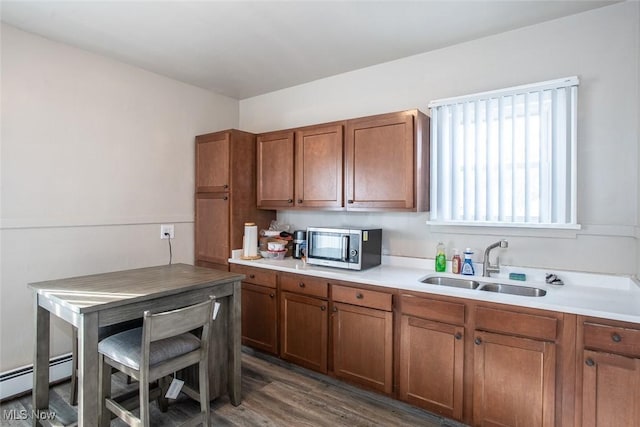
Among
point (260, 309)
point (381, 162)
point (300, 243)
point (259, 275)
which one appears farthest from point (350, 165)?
point (260, 309)

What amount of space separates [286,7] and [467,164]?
165 centimetres

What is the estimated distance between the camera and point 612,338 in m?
1.67

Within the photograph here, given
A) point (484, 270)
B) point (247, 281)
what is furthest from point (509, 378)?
point (247, 281)

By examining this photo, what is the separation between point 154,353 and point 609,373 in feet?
7.52

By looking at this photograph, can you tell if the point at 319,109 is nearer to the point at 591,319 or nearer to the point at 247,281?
the point at 247,281

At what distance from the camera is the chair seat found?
69.6 inches

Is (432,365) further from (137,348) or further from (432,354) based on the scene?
(137,348)

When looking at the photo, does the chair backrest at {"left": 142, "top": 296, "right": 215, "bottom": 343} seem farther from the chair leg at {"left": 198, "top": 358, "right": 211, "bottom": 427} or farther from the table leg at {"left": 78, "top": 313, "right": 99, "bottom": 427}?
the table leg at {"left": 78, "top": 313, "right": 99, "bottom": 427}

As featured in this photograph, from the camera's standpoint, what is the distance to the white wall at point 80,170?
240 cm

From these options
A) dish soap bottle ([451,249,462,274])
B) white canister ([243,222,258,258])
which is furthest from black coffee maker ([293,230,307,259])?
dish soap bottle ([451,249,462,274])

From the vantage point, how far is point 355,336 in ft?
8.13

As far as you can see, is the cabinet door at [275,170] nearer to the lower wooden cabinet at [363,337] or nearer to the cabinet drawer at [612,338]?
the lower wooden cabinet at [363,337]

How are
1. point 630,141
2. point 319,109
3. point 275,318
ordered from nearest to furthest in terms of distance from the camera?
1. point 630,141
2. point 275,318
3. point 319,109

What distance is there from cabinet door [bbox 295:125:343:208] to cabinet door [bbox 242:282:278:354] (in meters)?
0.85
